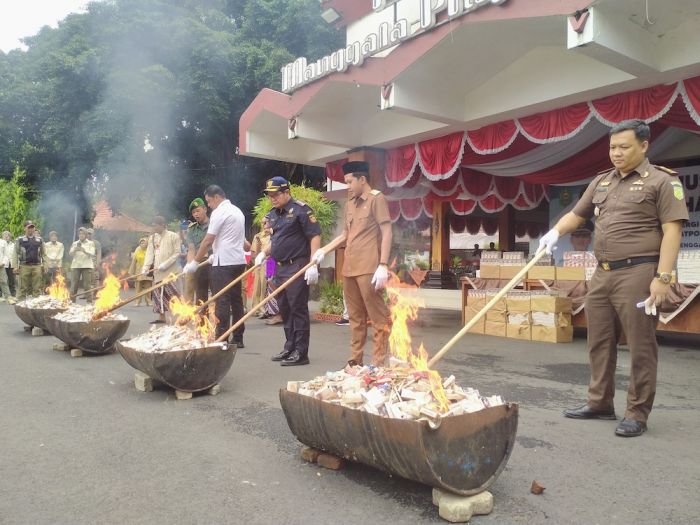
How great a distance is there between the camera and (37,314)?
313 inches

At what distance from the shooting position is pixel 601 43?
5918 millimetres

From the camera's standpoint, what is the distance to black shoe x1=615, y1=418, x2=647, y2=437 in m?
3.56

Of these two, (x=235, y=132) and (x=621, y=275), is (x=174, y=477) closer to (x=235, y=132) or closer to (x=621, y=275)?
(x=621, y=275)

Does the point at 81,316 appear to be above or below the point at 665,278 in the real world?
below

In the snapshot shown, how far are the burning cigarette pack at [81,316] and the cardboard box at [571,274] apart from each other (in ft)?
20.3

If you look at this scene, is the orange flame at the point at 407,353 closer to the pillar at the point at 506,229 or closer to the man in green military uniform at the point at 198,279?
the man in green military uniform at the point at 198,279

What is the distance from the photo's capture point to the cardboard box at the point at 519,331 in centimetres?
798

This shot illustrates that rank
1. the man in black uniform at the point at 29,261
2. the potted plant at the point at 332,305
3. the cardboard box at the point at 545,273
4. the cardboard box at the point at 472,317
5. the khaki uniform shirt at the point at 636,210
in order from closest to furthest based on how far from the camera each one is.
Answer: the khaki uniform shirt at the point at 636,210
the cardboard box at the point at 545,273
the cardboard box at the point at 472,317
the potted plant at the point at 332,305
the man in black uniform at the point at 29,261

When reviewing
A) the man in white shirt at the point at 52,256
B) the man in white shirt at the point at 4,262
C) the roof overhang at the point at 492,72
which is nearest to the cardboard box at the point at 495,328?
Answer: the roof overhang at the point at 492,72

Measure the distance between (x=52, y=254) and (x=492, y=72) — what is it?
1152 cm

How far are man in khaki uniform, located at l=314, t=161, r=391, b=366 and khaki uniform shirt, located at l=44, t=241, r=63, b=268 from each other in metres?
11.4

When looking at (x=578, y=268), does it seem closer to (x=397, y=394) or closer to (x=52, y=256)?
(x=397, y=394)

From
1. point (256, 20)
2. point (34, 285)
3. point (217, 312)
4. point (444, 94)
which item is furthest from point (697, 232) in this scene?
point (256, 20)

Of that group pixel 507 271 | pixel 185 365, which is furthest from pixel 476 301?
pixel 185 365
